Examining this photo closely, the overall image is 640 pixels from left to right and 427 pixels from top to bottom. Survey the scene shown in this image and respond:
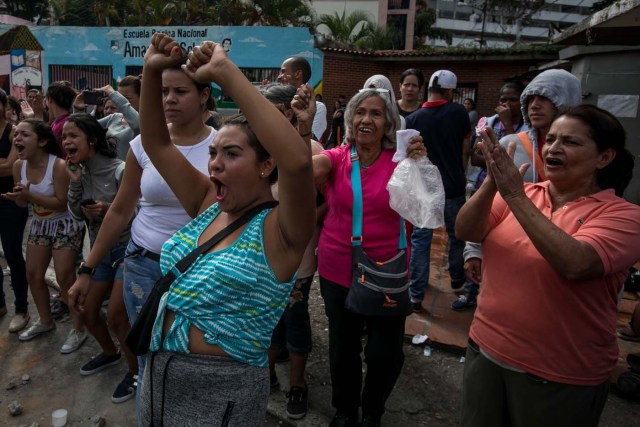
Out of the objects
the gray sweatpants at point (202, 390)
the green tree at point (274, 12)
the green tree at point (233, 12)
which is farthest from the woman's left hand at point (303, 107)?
the green tree at point (233, 12)

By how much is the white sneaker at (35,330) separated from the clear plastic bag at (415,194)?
332 cm

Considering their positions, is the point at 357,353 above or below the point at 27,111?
below

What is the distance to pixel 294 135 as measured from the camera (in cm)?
134

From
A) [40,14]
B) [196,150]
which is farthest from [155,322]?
[40,14]

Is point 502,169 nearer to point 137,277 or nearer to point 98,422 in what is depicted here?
point 137,277

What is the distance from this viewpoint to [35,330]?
391 cm

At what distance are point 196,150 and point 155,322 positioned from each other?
1104mm

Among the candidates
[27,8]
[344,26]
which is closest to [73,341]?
[344,26]

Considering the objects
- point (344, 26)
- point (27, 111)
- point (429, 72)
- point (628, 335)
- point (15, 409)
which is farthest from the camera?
point (344, 26)

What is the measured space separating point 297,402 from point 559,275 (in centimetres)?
185

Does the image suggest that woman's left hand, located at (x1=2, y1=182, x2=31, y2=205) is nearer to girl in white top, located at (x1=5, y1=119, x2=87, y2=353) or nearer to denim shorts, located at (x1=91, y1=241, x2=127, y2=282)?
girl in white top, located at (x1=5, y1=119, x2=87, y2=353)

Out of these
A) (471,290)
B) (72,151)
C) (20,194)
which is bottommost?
(471,290)

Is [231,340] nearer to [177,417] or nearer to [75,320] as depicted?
[177,417]

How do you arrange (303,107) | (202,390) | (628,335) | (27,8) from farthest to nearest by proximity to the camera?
(27,8)
(628,335)
(303,107)
(202,390)
